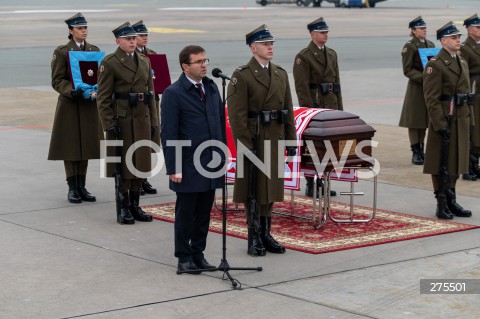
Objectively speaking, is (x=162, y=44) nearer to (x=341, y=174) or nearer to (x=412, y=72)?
(x=412, y=72)

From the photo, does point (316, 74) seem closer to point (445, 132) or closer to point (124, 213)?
point (445, 132)

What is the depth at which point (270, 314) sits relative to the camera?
714 centimetres

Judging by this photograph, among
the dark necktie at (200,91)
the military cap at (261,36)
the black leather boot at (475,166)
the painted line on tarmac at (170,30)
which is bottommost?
the black leather boot at (475,166)

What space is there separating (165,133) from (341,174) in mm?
3141

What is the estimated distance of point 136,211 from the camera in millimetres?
10477

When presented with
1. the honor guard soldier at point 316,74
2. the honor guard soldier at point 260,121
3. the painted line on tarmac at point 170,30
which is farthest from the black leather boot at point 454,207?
the painted line on tarmac at point 170,30

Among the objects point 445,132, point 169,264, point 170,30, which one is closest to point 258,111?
point 169,264

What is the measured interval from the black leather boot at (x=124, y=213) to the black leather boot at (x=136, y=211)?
13 centimetres

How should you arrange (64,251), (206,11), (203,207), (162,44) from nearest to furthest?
1. (203,207)
2. (64,251)
3. (162,44)
4. (206,11)

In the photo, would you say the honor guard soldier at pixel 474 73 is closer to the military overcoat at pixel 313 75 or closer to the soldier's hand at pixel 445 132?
the military overcoat at pixel 313 75

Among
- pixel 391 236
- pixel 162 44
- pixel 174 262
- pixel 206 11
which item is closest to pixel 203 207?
pixel 174 262

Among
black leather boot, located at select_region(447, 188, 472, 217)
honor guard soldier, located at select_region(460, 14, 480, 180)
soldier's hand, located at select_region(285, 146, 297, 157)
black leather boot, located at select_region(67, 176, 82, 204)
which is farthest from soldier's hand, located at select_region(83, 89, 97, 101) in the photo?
honor guard soldier, located at select_region(460, 14, 480, 180)

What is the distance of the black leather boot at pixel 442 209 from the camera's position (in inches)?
414

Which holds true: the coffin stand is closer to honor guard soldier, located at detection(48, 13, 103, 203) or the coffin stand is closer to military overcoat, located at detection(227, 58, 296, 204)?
military overcoat, located at detection(227, 58, 296, 204)
